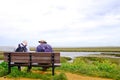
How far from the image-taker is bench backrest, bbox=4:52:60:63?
56.9 ft

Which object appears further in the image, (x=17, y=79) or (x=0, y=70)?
(x=0, y=70)

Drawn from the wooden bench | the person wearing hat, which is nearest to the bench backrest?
the wooden bench

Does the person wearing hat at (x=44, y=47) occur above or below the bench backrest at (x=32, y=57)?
Result: above

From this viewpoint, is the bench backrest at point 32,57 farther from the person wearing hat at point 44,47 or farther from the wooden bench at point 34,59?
the person wearing hat at point 44,47

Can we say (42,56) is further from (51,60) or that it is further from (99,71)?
(99,71)

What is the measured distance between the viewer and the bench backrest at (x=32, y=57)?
17.3m

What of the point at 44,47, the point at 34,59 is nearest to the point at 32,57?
the point at 34,59

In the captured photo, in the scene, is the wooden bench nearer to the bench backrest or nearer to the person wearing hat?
the bench backrest

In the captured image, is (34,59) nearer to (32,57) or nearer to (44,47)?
(32,57)

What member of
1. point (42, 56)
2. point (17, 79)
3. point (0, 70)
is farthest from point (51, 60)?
point (0, 70)

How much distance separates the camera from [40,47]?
64.1 ft

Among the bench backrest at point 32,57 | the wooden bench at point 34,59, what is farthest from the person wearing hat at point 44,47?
the bench backrest at point 32,57

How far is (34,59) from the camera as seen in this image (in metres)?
17.5

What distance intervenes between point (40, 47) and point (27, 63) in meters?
2.09
